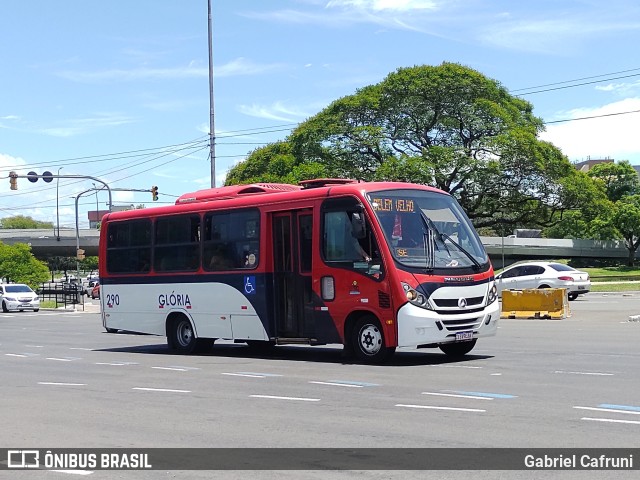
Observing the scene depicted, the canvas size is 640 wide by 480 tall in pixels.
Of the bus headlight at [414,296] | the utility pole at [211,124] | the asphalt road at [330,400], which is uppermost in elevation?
the utility pole at [211,124]

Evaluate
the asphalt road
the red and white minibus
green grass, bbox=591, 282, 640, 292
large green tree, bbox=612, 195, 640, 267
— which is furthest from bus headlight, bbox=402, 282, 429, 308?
large green tree, bbox=612, 195, 640, 267

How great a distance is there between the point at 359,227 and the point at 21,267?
54785 mm

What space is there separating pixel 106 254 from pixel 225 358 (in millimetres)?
5154

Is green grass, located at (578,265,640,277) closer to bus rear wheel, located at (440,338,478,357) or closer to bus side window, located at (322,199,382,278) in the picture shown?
bus rear wheel, located at (440,338,478,357)

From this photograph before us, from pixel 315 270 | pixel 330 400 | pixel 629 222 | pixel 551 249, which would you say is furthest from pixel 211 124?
pixel 551 249

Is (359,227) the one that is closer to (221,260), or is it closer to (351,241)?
(351,241)

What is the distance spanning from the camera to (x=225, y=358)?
1878cm

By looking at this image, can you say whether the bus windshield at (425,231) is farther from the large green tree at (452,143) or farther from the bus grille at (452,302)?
the large green tree at (452,143)

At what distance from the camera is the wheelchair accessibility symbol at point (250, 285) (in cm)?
1808

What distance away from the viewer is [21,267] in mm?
65750

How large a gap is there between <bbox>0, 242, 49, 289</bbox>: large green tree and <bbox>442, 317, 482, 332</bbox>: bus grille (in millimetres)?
54195

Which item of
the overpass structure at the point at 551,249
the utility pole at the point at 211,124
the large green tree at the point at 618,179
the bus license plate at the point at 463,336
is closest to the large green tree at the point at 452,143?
the utility pole at the point at 211,124

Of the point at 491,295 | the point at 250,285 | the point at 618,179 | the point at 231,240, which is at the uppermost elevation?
the point at 618,179

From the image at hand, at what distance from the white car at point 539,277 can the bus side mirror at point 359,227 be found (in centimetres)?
1976
